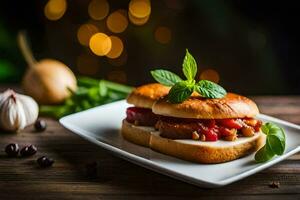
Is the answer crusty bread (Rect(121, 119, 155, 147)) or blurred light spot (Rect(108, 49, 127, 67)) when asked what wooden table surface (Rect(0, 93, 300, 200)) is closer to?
crusty bread (Rect(121, 119, 155, 147))

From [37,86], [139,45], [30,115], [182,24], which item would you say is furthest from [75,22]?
[30,115]

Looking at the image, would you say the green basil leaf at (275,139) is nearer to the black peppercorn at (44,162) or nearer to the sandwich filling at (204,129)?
the sandwich filling at (204,129)

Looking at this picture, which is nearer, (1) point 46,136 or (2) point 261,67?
(1) point 46,136

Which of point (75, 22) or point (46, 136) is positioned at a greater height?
point (75, 22)

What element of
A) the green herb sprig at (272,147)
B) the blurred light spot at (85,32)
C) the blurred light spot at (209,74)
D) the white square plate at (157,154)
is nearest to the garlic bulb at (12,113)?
the white square plate at (157,154)

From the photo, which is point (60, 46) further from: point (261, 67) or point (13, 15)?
point (261, 67)

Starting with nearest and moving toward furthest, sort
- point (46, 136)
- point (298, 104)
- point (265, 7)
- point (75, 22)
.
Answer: point (46, 136) < point (298, 104) < point (265, 7) < point (75, 22)

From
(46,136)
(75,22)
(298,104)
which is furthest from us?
(75,22)

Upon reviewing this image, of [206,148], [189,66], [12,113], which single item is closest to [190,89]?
[189,66]
